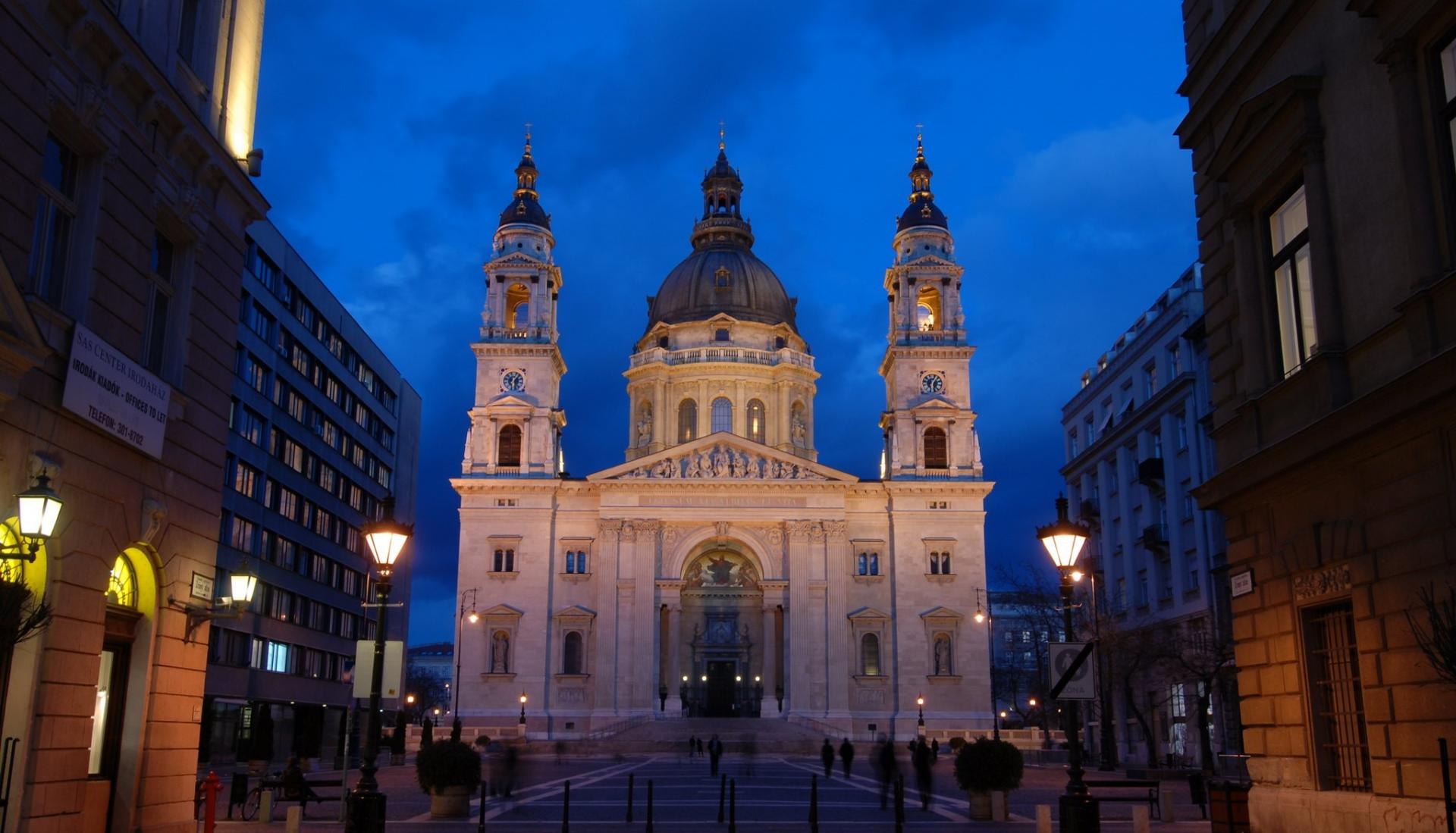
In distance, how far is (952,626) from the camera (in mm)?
76812

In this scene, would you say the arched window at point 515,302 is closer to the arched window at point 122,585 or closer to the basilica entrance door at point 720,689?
the basilica entrance door at point 720,689

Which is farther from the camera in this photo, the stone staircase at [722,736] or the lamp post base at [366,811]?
the stone staircase at [722,736]

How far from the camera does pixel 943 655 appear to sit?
76.5 m

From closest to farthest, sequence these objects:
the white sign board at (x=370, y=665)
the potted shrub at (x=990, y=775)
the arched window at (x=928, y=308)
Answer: the white sign board at (x=370, y=665) < the potted shrub at (x=990, y=775) < the arched window at (x=928, y=308)

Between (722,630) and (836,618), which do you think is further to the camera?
(722,630)

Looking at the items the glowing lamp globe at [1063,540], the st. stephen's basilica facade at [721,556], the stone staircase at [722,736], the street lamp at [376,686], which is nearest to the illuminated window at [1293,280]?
the glowing lamp globe at [1063,540]

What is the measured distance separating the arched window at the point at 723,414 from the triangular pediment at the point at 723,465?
10.7m

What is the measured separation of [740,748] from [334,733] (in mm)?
31801

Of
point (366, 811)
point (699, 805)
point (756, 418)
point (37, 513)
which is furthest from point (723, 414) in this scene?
point (37, 513)

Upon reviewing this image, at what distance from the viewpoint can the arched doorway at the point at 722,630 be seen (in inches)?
3147

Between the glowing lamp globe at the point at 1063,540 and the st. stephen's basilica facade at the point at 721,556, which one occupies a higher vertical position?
the st. stephen's basilica facade at the point at 721,556

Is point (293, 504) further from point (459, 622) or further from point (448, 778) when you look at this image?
point (448, 778)

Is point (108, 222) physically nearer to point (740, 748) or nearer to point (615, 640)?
point (740, 748)

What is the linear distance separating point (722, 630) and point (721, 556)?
15.3ft
